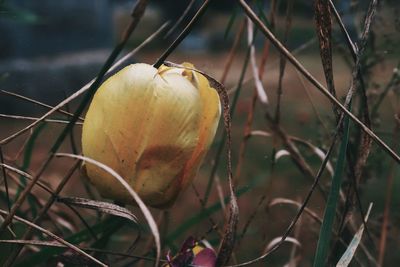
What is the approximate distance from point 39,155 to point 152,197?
8.82 ft

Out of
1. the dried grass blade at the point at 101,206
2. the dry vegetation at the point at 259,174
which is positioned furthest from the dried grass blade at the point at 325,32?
the dried grass blade at the point at 101,206

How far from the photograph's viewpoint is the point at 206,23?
399 inches

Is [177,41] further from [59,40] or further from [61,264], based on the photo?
[59,40]

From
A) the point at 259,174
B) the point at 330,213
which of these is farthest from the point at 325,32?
the point at 259,174

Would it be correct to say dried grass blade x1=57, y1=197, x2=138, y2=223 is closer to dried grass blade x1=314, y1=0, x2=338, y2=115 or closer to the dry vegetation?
the dry vegetation

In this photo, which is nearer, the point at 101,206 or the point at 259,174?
the point at 101,206

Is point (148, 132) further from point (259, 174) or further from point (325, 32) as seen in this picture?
point (259, 174)

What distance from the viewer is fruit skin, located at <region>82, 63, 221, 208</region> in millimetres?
322

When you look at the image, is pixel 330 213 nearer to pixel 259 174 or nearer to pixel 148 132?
pixel 148 132

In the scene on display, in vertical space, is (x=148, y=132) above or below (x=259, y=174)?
above

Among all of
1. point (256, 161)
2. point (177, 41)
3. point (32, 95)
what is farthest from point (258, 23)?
point (32, 95)

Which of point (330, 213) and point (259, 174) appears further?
point (259, 174)

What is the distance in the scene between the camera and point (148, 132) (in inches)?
12.8

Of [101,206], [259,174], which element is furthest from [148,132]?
[259,174]
